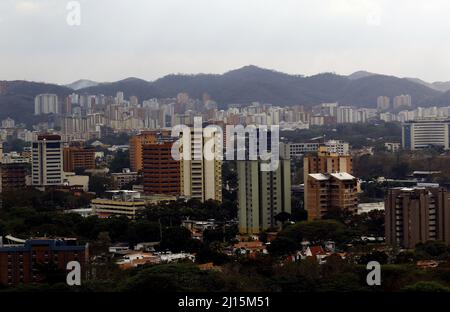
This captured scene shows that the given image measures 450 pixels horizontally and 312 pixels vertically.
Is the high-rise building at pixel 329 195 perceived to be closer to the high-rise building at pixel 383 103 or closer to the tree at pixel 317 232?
the tree at pixel 317 232

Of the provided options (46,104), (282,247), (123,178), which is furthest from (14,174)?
(282,247)

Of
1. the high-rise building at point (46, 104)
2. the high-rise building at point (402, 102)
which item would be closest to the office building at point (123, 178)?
the high-rise building at point (46, 104)

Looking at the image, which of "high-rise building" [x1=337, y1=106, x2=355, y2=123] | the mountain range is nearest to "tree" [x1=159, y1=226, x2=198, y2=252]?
the mountain range

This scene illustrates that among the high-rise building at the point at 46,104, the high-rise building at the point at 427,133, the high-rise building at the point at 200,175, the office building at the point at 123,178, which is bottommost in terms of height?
the office building at the point at 123,178

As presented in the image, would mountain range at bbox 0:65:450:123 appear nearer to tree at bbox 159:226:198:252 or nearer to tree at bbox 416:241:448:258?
tree at bbox 159:226:198:252
